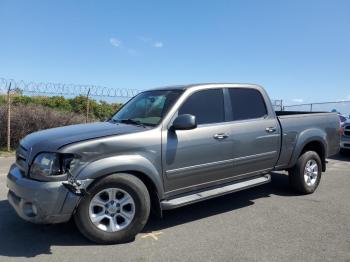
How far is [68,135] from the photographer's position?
4.71 meters

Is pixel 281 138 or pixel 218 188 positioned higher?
pixel 281 138

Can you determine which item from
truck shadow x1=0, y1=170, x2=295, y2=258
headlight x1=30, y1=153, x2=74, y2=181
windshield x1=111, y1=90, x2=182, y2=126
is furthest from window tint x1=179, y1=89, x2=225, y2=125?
headlight x1=30, y1=153, x2=74, y2=181

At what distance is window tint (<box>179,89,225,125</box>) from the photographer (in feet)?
17.7

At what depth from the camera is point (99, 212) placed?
15.1ft

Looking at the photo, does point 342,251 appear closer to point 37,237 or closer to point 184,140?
point 184,140

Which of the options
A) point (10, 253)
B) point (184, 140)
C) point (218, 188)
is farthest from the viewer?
point (218, 188)

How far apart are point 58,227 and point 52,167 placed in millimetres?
1236

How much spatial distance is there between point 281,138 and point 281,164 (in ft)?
1.54

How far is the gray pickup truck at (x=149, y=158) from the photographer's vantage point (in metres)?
4.34

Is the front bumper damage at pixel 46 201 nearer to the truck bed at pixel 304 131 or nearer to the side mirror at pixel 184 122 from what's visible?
the side mirror at pixel 184 122

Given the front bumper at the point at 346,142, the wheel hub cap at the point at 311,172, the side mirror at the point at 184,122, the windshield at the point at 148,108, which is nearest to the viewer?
the side mirror at the point at 184,122

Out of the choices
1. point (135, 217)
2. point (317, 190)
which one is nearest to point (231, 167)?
point (135, 217)

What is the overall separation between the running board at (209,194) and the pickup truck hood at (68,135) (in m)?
1.00

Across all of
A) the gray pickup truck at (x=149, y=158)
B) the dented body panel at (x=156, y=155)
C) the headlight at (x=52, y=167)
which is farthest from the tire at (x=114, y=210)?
the headlight at (x=52, y=167)
